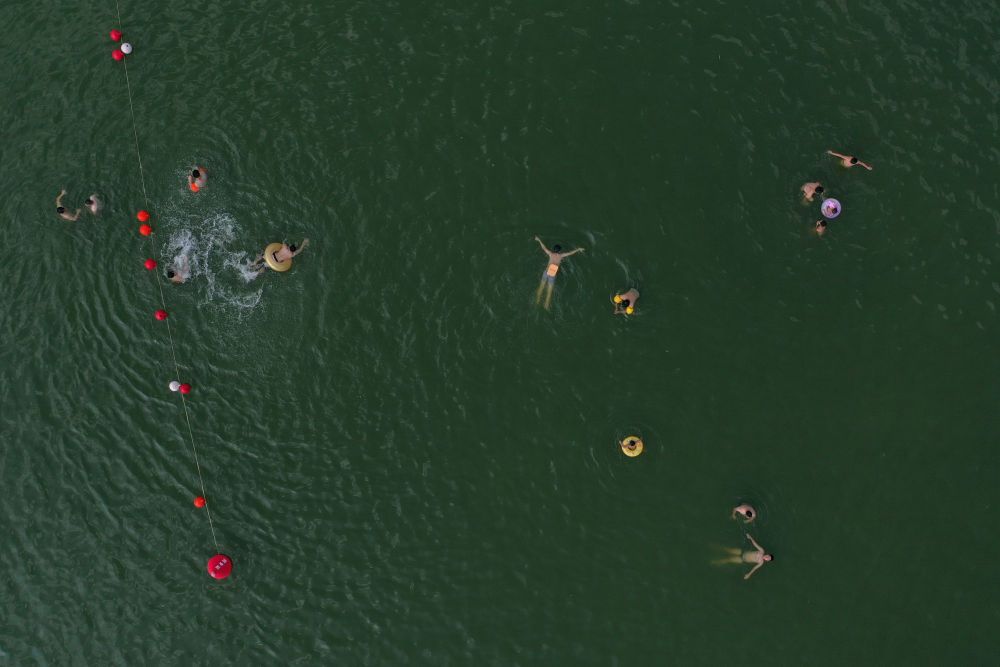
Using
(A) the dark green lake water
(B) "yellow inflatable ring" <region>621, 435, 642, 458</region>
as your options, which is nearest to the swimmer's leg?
(A) the dark green lake water

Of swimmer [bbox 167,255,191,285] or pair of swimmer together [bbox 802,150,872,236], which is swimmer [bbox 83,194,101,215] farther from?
pair of swimmer together [bbox 802,150,872,236]

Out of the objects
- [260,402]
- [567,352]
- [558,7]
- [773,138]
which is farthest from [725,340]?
[260,402]

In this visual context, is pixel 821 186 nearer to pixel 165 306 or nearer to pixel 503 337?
pixel 503 337

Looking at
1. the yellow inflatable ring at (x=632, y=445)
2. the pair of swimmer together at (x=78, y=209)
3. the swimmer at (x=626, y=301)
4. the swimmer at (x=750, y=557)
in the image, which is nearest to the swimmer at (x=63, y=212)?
the pair of swimmer together at (x=78, y=209)

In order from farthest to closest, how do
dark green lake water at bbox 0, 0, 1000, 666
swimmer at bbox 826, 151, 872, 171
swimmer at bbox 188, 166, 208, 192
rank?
swimmer at bbox 188, 166, 208, 192 → swimmer at bbox 826, 151, 872, 171 → dark green lake water at bbox 0, 0, 1000, 666

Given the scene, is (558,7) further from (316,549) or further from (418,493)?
(316,549)

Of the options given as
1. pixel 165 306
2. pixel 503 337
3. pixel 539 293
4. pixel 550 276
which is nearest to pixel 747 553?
pixel 503 337
